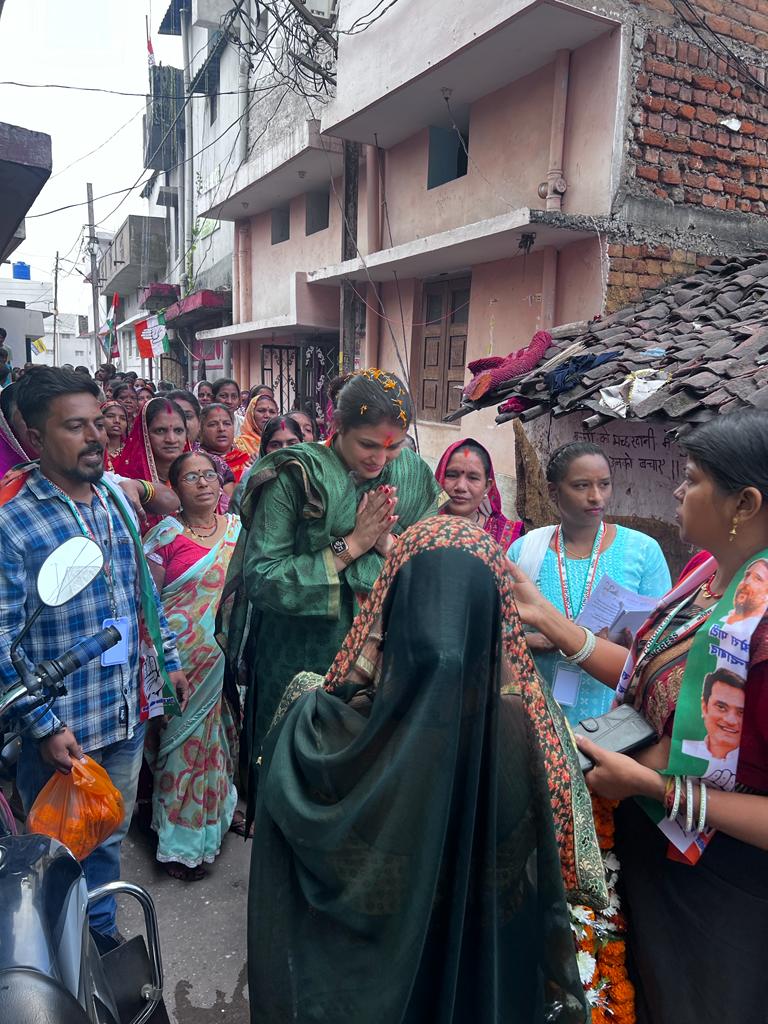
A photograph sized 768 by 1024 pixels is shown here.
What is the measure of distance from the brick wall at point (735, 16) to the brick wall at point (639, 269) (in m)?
1.85

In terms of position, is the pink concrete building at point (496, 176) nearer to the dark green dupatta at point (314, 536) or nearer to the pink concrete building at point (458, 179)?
the pink concrete building at point (458, 179)

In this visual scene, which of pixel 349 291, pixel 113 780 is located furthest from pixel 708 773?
pixel 349 291

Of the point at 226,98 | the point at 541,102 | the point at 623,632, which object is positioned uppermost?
the point at 226,98

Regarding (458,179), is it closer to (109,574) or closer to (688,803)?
(109,574)

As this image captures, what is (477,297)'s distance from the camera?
7332 millimetres

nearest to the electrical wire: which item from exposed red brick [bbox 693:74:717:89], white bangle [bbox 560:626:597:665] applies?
exposed red brick [bbox 693:74:717:89]

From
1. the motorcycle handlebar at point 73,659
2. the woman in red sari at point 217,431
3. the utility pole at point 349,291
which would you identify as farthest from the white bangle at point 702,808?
the utility pole at point 349,291

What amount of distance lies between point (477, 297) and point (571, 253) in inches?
54.2

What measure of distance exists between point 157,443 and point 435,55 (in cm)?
482

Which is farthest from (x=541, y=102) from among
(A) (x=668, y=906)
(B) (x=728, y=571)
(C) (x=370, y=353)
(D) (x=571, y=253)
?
(A) (x=668, y=906)

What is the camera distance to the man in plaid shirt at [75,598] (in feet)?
6.64

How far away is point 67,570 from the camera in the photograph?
1.56 metres

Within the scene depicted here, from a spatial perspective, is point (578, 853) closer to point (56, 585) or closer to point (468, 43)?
point (56, 585)

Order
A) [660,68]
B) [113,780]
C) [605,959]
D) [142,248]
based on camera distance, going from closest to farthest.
→ [605,959], [113,780], [660,68], [142,248]
